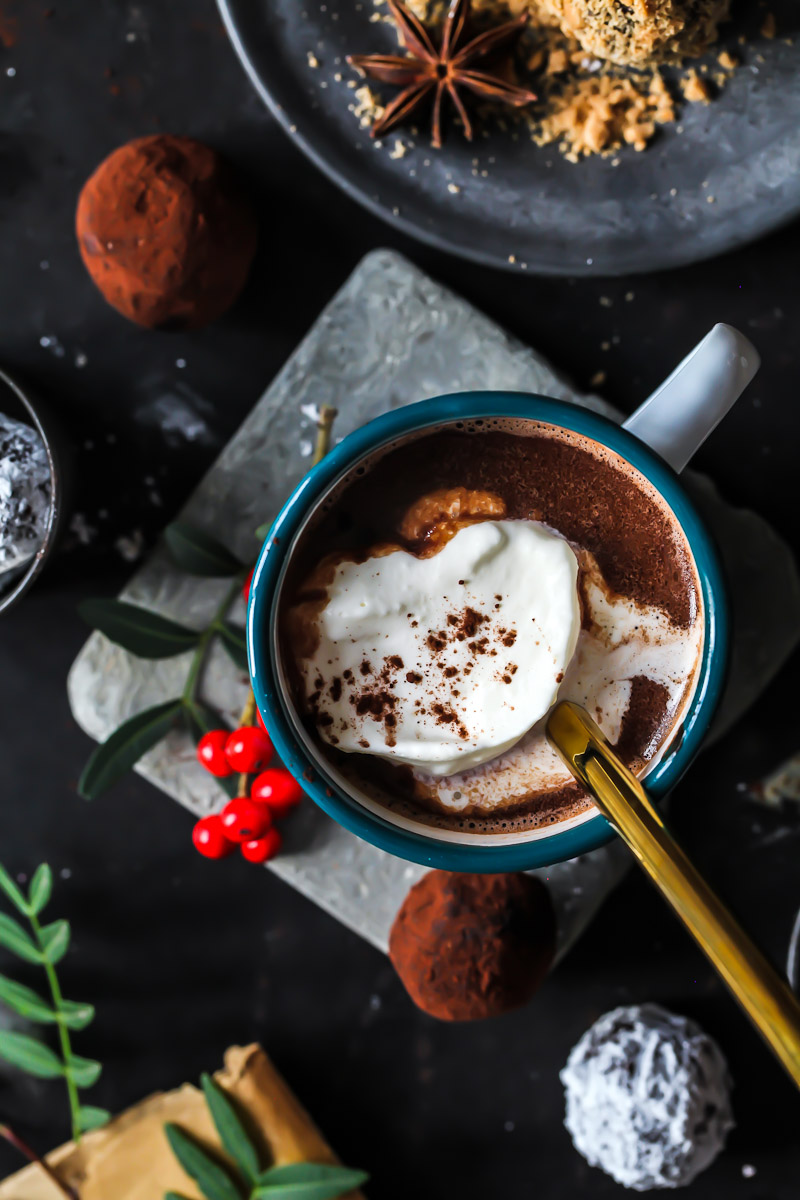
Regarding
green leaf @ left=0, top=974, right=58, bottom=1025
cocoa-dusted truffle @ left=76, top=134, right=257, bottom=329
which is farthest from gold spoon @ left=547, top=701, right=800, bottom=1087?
green leaf @ left=0, top=974, right=58, bottom=1025

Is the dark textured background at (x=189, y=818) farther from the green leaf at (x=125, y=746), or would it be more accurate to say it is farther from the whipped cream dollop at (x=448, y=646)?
the whipped cream dollop at (x=448, y=646)

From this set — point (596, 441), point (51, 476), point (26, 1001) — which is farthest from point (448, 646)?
point (26, 1001)

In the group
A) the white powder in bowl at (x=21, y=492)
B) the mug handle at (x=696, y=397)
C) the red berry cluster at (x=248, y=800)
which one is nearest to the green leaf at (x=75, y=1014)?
the red berry cluster at (x=248, y=800)

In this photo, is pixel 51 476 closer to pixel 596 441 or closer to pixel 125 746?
pixel 125 746

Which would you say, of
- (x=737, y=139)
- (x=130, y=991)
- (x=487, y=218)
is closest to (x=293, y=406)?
(x=487, y=218)

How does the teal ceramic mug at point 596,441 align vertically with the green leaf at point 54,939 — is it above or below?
above

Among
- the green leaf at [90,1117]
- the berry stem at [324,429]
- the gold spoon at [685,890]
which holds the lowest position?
the green leaf at [90,1117]

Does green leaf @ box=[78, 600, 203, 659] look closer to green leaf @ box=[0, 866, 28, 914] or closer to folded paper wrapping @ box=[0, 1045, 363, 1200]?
green leaf @ box=[0, 866, 28, 914]
